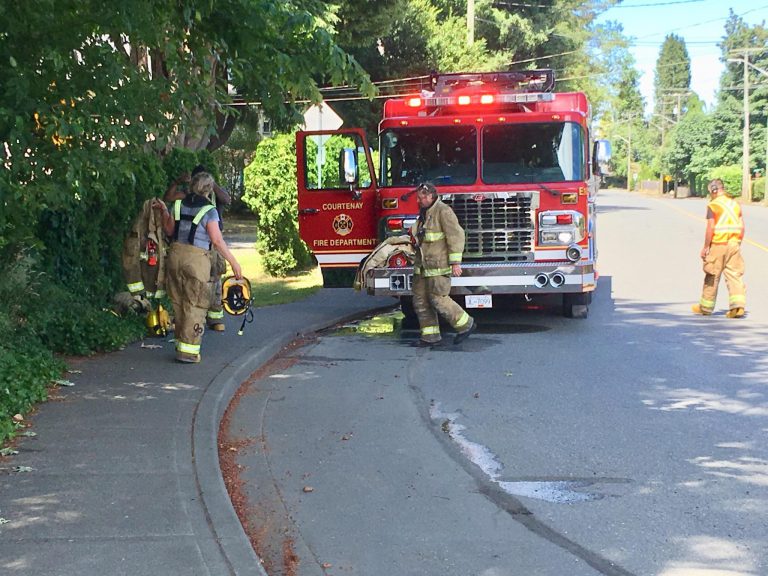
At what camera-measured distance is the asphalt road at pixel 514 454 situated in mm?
4688

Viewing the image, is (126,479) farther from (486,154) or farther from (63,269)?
(486,154)

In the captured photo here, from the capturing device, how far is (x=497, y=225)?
37.1ft

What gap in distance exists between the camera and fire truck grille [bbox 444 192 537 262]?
11250mm

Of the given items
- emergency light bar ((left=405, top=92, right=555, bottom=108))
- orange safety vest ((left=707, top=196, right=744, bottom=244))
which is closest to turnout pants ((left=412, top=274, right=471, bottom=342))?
emergency light bar ((left=405, top=92, right=555, bottom=108))

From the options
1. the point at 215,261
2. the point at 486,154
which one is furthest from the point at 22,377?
the point at 486,154

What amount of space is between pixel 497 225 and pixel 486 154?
889mm

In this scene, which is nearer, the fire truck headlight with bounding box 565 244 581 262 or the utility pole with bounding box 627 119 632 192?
the fire truck headlight with bounding box 565 244 581 262

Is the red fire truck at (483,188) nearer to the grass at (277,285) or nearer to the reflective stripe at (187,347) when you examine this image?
the grass at (277,285)

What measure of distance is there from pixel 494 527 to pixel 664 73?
14731cm

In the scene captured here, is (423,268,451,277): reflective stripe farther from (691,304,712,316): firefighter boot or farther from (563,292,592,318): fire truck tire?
(691,304,712,316): firefighter boot

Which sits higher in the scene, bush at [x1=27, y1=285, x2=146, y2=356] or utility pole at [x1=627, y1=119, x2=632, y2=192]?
utility pole at [x1=627, y1=119, x2=632, y2=192]

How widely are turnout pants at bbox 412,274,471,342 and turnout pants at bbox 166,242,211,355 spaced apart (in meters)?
2.61

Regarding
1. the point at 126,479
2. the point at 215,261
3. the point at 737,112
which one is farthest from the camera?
the point at 737,112

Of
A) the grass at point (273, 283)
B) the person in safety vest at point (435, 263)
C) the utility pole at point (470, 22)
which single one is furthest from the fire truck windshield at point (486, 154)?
the utility pole at point (470, 22)
